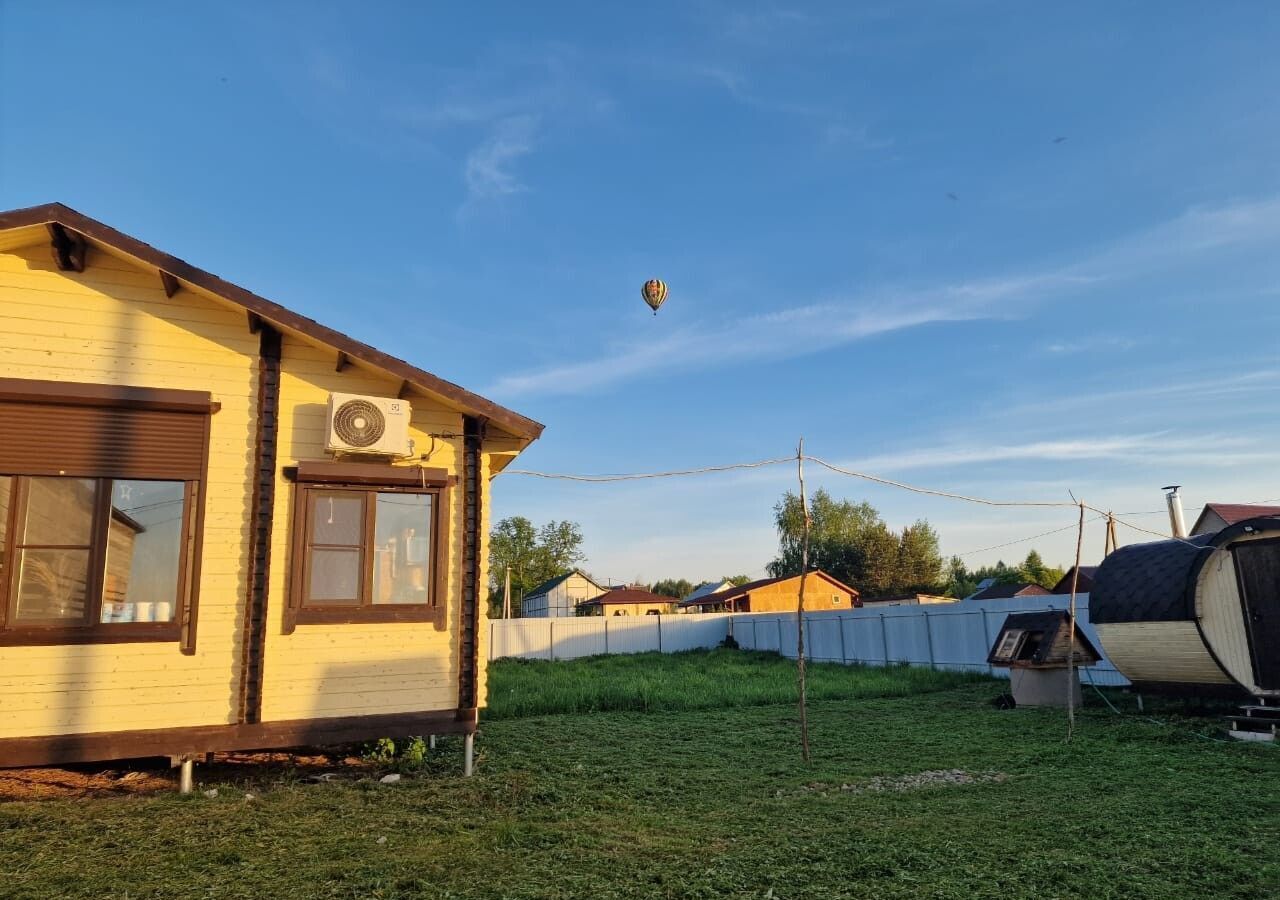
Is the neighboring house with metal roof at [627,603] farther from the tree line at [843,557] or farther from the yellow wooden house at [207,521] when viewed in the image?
the yellow wooden house at [207,521]

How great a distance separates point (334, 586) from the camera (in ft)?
25.9

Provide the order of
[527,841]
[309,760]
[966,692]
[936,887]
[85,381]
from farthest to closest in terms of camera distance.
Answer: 1. [966,692]
2. [309,760]
3. [85,381]
4. [527,841]
5. [936,887]

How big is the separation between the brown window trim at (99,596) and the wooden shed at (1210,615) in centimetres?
1270

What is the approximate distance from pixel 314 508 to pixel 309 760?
287cm

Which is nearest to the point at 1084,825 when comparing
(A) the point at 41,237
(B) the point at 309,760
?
(B) the point at 309,760

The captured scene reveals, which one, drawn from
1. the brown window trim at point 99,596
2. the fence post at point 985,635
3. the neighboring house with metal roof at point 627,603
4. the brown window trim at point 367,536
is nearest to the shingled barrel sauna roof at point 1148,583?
the fence post at point 985,635

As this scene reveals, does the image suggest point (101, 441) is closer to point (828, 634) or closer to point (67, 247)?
point (67, 247)

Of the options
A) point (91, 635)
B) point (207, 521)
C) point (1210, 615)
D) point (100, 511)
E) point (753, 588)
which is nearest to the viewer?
point (91, 635)

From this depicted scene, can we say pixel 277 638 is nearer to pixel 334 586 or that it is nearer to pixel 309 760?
pixel 334 586

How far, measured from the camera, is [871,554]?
64.2 m

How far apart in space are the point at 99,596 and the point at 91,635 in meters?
0.35

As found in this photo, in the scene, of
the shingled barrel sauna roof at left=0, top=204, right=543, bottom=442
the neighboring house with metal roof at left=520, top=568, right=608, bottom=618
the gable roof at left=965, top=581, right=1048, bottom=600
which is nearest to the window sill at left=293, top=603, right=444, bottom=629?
the shingled barrel sauna roof at left=0, top=204, right=543, bottom=442

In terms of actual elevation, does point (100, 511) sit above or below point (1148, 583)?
above

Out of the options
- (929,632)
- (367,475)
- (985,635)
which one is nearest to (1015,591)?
(929,632)
